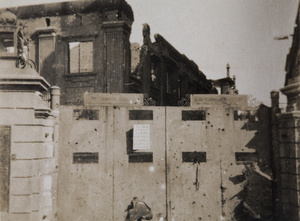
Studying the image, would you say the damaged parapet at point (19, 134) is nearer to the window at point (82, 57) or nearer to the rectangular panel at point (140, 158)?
the rectangular panel at point (140, 158)

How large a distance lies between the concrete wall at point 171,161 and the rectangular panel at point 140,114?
0.10 ft

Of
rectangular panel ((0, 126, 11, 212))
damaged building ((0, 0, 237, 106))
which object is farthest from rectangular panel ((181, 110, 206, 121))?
damaged building ((0, 0, 237, 106))

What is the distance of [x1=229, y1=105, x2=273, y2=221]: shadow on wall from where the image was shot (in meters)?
8.28

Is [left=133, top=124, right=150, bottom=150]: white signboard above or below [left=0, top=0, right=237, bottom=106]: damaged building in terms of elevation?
below

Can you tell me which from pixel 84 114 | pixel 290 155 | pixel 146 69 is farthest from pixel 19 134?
pixel 146 69

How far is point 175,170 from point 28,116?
431 cm

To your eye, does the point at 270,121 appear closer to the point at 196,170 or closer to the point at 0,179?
the point at 196,170

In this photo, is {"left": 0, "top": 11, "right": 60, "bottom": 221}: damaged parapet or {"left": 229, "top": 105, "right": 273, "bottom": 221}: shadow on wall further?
{"left": 229, "top": 105, "right": 273, "bottom": 221}: shadow on wall

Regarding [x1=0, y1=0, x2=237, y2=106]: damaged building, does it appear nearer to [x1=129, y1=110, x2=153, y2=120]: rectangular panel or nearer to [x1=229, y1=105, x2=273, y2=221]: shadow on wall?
[x1=129, y1=110, x2=153, y2=120]: rectangular panel

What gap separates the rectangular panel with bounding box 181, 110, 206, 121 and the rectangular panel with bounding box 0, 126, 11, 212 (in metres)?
4.76

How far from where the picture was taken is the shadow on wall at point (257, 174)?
8.28 metres

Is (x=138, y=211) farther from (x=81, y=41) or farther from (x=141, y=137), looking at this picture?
(x=81, y=41)

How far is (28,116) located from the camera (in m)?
6.90

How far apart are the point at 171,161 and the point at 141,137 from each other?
1147mm
